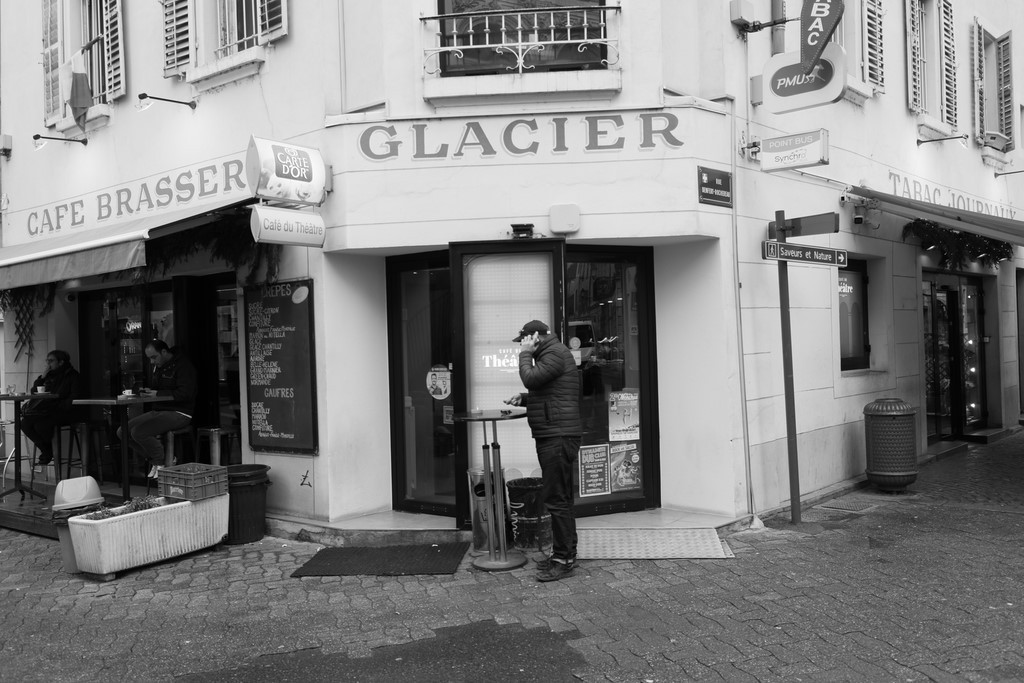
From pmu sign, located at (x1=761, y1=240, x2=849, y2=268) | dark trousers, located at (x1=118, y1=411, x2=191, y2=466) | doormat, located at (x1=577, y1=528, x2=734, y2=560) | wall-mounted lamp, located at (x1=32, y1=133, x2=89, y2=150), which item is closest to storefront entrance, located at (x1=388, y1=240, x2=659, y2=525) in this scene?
doormat, located at (x1=577, y1=528, x2=734, y2=560)

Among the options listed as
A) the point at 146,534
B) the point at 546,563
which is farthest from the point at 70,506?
the point at 546,563

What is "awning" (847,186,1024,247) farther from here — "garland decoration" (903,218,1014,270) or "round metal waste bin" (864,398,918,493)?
"round metal waste bin" (864,398,918,493)

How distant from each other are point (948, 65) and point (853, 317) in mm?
4292

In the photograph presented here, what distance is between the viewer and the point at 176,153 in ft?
28.7

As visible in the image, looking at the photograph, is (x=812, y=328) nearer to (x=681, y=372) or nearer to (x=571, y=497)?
(x=681, y=372)

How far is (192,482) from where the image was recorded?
22.6 feet

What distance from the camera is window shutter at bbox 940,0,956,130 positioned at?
444 inches

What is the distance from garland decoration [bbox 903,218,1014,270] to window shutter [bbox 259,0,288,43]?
7.02 m

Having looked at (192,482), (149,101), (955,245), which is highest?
(149,101)

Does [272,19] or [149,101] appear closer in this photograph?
[272,19]

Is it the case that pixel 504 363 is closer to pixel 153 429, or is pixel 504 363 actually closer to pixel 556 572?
pixel 556 572

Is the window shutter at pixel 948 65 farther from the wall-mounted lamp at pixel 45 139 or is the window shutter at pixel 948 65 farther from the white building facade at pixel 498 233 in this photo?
the wall-mounted lamp at pixel 45 139

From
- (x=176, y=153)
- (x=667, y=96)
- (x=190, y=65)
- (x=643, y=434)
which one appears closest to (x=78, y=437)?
(x=176, y=153)

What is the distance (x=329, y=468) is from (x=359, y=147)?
2.76m
